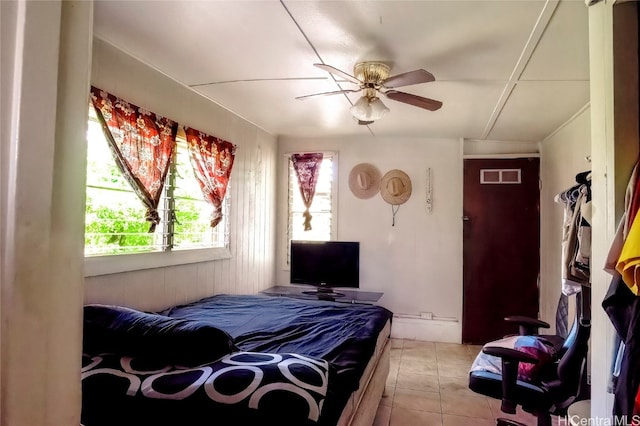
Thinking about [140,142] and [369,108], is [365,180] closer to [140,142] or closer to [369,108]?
[369,108]

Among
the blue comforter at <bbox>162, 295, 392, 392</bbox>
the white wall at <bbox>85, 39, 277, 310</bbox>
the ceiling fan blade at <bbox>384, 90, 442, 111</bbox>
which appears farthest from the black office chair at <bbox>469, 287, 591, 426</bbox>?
the white wall at <bbox>85, 39, 277, 310</bbox>

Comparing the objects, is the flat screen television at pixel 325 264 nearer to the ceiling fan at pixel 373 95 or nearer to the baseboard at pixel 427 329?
the baseboard at pixel 427 329

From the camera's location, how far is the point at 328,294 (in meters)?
3.88

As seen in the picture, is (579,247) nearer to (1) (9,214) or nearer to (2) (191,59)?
(1) (9,214)

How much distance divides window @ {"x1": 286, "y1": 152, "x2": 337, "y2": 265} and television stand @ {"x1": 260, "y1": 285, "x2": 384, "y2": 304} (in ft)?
2.08

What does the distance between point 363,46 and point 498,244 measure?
3.05 metres

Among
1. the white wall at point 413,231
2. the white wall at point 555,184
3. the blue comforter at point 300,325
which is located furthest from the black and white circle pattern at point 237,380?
the white wall at point 413,231

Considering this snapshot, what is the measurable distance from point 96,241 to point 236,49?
1435 millimetres

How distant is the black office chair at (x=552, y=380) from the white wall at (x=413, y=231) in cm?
233

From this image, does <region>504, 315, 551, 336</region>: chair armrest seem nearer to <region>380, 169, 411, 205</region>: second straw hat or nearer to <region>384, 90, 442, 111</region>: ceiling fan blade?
<region>384, 90, 442, 111</region>: ceiling fan blade

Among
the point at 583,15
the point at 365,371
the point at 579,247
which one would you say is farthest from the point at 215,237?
the point at 583,15

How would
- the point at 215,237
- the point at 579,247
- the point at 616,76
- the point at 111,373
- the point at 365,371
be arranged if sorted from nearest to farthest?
the point at 616,76, the point at 111,373, the point at 579,247, the point at 365,371, the point at 215,237

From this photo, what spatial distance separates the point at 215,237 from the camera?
3.45 metres

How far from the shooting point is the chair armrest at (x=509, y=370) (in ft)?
6.36
